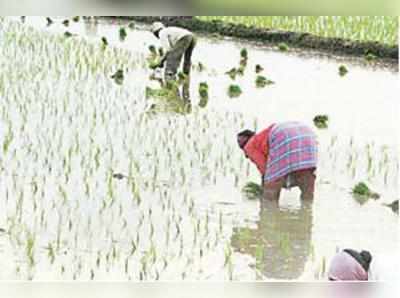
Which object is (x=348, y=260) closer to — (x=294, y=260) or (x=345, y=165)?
(x=294, y=260)

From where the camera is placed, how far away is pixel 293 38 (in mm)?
4246

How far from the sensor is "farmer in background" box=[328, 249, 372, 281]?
338 centimetres

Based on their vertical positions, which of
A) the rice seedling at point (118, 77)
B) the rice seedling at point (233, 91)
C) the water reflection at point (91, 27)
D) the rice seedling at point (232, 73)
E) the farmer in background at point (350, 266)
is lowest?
the farmer in background at point (350, 266)

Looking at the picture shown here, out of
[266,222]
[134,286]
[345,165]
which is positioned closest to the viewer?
[134,286]

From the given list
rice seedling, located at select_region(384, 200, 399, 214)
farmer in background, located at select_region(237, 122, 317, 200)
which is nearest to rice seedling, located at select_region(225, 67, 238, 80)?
farmer in background, located at select_region(237, 122, 317, 200)

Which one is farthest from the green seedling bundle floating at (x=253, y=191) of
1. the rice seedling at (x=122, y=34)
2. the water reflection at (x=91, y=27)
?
the water reflection at (x=91, y=27)

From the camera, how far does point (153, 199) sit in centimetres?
375

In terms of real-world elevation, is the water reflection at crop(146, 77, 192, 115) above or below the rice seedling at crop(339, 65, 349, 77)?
below

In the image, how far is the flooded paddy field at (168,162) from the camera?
11.6 feet

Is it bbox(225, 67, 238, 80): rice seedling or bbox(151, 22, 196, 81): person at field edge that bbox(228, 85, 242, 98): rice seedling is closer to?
bbox(225, 67, 238, 80): rice seedling

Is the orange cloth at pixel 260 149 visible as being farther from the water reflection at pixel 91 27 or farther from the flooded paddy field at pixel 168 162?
the water reflection at pixel 91 27

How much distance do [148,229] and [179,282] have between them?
0.89ft

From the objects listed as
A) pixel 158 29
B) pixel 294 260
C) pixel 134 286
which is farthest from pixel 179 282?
pixel 158 29

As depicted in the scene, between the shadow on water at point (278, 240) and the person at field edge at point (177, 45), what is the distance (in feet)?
2.09
